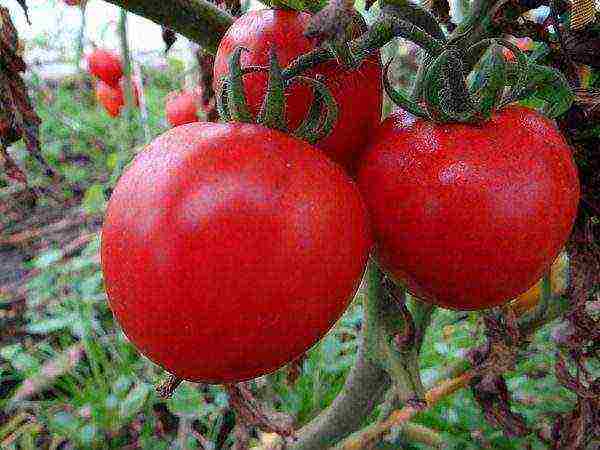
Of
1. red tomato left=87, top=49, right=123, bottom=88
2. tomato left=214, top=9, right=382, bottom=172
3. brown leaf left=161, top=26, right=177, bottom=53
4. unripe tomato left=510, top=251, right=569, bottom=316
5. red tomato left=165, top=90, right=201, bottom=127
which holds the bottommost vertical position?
red tomato left=87, top=49, right=123, bottom=88

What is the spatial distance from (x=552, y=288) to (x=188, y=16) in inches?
25.2

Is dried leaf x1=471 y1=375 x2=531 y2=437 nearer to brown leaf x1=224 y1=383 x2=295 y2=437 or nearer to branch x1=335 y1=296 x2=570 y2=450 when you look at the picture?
branch x1=335 y1=296 x2=570 y2=450

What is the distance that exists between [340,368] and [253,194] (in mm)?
1007

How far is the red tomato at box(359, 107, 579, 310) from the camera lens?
42 centimetres

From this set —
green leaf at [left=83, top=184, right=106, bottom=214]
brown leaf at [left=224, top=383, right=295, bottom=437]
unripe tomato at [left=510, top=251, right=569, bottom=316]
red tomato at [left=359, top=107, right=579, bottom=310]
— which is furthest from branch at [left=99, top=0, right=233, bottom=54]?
green leaf at [left=83, top=184, right=106, bottom=214]

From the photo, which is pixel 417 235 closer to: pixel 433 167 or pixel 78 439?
pixel 433 167

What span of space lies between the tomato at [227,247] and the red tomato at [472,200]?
5 cm

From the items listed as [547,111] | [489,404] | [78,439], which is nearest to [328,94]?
[547,111]

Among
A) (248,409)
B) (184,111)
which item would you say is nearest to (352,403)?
(248,409)

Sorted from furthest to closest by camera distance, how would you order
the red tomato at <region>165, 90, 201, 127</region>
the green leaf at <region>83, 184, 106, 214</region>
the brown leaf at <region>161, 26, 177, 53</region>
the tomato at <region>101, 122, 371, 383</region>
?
the green leaf at <region>83, 184, 106, 214</region> < the red tomato at <region>165, 90, 201, 127</region> < the brown leaf at <region>161, 26, 177, 53</region> < the tomato at <region>101, 122, 371, 383</region>

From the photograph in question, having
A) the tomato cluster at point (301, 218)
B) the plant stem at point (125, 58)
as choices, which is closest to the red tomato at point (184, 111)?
the plant stem at point (125, 58)

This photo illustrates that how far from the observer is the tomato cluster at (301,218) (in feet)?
1.23

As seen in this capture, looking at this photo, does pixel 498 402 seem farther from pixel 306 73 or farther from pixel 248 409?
pixel 306 73

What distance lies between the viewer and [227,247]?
→ 0.37 m
